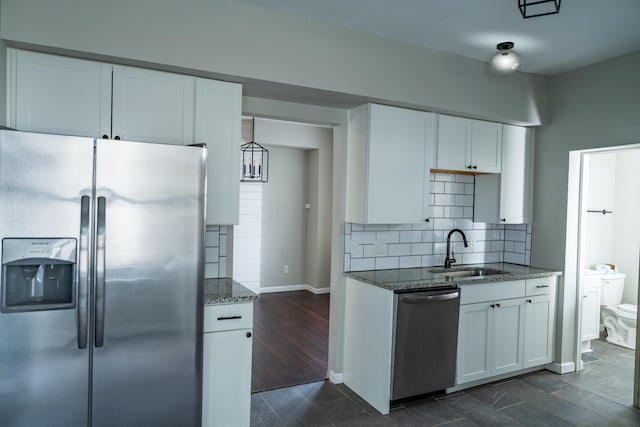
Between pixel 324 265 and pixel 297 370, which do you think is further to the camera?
pixel 324 265

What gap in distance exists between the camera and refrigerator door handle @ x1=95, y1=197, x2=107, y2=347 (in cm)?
191

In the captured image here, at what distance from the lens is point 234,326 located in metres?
2.42

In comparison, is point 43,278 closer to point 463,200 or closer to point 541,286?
point 463,200

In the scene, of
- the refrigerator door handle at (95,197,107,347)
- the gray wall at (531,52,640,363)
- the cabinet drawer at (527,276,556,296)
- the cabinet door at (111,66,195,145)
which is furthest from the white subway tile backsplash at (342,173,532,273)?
the refrigerator door handle at (95,197,107,347)

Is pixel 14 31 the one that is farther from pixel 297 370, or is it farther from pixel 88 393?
pixel 297 370

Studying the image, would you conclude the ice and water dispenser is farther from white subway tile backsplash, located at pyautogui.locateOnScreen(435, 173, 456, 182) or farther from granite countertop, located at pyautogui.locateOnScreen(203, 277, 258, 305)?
white subway tile backsplash, located at pyautogui.locateOnScreen(435, 173, 456, 182)

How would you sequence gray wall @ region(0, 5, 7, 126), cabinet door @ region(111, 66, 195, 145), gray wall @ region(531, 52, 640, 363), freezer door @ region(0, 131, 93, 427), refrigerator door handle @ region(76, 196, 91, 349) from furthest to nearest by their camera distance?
1. gray wall @ region(531, 52, 640, 363)
2. cabinet door @ region(111, 66, 195, 145)
3. gray wall @ region(0, 5, 7, 126)
4. refrigerator door handle @ region(76, 196, 91, 349)
5. freezer door @ region(0, 131, 93, 427)

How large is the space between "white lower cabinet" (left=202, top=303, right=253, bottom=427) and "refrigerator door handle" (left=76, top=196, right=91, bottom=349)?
633 millimetres

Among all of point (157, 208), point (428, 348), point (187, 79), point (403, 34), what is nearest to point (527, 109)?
point (403, 34)

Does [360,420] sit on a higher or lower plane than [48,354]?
lower

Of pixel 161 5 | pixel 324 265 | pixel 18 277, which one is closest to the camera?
pixel 18 277

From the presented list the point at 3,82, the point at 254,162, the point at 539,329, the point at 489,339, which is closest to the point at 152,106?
the point at 3,82

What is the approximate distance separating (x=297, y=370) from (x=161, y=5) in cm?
291

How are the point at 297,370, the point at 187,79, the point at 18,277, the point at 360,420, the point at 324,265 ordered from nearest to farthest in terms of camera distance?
the point at 18,277 < the point at 187,79 < the point at 360,420 < the point at 297,370 < the point at 324,265
